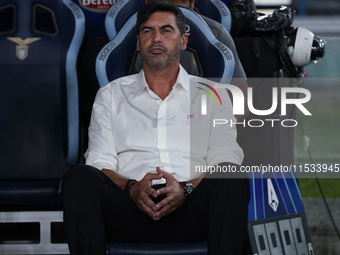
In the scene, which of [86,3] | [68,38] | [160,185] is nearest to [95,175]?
[160,185]

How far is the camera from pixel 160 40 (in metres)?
2.23

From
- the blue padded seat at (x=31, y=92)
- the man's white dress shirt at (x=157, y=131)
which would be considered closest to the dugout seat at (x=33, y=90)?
Answer: the blue padded seat at (x=31, y=92)

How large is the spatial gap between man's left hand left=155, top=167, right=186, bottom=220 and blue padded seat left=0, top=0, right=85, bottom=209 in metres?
0.95

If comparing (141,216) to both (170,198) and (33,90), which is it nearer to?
(170,198)

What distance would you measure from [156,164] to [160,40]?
0.39 m

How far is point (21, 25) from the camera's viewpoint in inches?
116

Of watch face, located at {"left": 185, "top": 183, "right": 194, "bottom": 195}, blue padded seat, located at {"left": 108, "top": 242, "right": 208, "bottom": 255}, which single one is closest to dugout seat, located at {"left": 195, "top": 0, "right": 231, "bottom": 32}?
watch face, located at {"left": 185, "top": 183, "right": 194, "bottom": 195}

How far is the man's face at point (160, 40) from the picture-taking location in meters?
2.23

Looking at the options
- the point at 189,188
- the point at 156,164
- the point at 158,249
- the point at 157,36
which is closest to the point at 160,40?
the point at 157,36

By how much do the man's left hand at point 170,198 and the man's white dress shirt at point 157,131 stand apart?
21 cm

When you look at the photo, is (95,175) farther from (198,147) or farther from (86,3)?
(86,3)

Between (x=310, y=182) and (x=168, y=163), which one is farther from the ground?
(x=168, y=163)

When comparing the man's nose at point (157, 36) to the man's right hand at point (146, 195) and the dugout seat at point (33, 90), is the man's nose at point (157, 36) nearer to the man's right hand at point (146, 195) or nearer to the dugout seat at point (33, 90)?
the man's right hand at point (146, 195)

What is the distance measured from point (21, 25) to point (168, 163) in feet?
3.55
